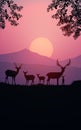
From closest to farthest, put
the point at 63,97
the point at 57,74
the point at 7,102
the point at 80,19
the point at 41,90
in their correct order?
the point at 7,102
the point at 63,97
the point at 41,90
the point at 57,74
the point at 80,19

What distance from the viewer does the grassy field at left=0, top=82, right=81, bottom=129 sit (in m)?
20.2

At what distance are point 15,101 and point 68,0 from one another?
622 inches

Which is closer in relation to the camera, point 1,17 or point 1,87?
point 1,87

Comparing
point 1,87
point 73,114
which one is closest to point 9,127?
point 73,114

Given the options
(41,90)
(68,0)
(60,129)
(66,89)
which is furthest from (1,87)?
(68,0)

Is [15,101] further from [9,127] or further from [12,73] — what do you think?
[12,73]

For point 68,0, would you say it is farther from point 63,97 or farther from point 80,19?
point 63,97

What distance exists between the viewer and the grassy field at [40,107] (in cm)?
2025

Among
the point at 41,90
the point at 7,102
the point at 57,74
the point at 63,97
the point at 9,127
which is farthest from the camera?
the point at 57,74

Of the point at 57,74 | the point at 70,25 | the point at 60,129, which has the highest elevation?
the point at 70,25

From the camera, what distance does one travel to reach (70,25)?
3919 cm

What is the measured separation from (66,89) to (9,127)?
33.9ft

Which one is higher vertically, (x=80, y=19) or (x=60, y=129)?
→ (x=80, y=19)

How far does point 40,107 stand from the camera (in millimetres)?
23078
